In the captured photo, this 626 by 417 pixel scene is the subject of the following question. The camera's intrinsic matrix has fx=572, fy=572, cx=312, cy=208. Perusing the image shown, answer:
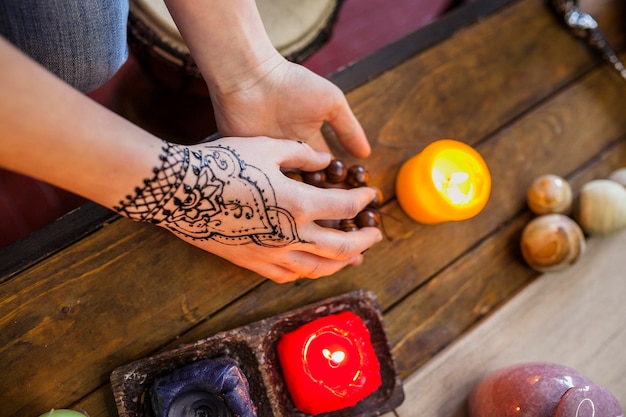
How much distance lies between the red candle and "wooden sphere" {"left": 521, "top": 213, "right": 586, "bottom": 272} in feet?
1.09

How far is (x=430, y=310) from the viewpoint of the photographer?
899 mm

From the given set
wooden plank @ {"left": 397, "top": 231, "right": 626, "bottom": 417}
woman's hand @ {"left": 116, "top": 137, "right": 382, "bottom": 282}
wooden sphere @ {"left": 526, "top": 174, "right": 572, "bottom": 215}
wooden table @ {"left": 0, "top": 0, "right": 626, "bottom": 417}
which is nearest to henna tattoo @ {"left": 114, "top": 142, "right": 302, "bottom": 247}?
woman's hand @ {"left": 116, "top": 137, "right": 382, "bottom": 282}

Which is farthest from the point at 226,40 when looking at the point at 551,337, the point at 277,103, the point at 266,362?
the point at 551,337

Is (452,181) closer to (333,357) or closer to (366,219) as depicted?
(366,219)

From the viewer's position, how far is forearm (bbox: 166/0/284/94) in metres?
0.74

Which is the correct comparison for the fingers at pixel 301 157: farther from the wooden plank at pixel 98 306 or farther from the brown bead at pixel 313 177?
the wooden plank at pixel 98 306

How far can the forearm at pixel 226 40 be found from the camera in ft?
2.42

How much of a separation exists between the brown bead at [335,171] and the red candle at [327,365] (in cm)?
20

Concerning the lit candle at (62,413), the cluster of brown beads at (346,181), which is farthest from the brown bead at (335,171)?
the lit candle at (62,413)

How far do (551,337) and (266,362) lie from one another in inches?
18.4

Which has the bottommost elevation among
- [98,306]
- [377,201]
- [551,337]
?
[551,337]

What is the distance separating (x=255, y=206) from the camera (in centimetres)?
71

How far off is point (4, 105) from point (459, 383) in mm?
707

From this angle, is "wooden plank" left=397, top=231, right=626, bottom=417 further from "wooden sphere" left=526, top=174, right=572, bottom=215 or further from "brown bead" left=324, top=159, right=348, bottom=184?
"brown bead" left=324, top=159, right=348, bottom=184
